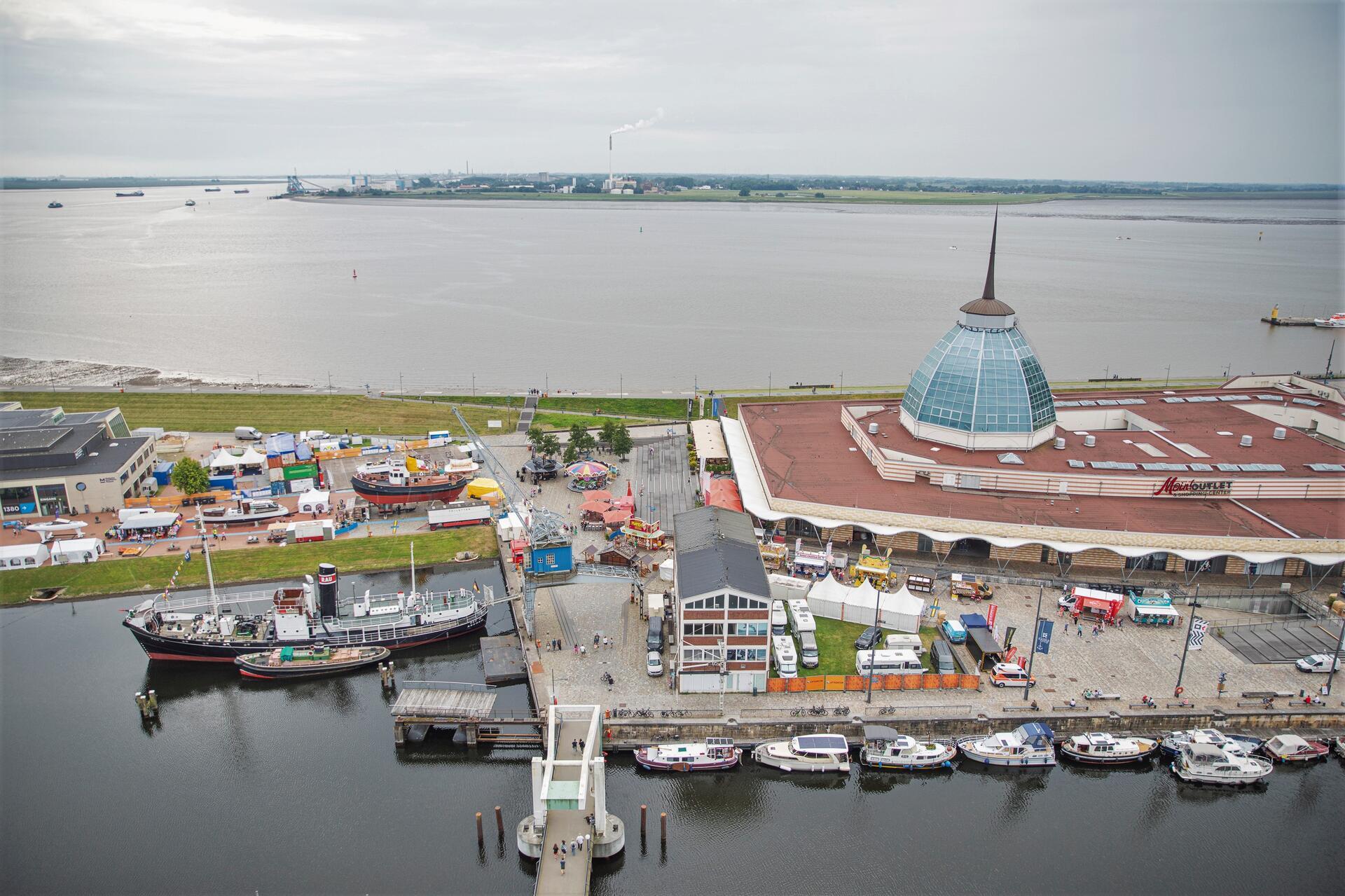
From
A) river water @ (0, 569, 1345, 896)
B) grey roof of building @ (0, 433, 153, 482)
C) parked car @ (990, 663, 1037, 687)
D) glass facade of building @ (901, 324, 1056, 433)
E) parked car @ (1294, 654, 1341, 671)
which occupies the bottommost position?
river water @ (0, 569, 1345, 896)

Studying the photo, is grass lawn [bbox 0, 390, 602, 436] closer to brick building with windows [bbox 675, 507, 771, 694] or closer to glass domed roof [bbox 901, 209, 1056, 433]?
glass domed roof [bbox 901, 209, 1056, 433]

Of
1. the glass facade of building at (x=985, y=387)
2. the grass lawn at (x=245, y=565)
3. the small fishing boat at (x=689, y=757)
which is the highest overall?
the glass facade of building at (x=985, y=387)

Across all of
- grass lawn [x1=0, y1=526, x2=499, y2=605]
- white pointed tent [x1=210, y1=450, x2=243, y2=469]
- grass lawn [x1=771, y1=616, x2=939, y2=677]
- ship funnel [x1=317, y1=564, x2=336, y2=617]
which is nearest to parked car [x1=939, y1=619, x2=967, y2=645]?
grass lawn [x1=771, y1=616, x2=939, y2=677]

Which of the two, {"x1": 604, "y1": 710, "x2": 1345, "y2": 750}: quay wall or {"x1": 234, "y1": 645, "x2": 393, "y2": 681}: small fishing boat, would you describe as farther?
{"x1": 234, "y1": 645, "x2": 393, "y2": 681}: small fishing boat

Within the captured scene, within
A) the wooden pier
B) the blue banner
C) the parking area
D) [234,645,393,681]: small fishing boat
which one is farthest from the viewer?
[234,645,393,681]: small fishing boat

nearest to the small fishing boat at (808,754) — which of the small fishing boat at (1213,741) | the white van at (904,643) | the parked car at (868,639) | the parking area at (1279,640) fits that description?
the parked car at (868,639)

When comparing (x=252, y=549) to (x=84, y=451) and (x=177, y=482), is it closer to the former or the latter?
(x=177, y=482)

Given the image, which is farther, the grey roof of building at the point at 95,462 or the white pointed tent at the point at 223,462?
the white pointed tent at the point at 223,462

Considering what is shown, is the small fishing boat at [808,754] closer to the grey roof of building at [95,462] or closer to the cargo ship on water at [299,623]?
the cargo ship on water at [299,623]
